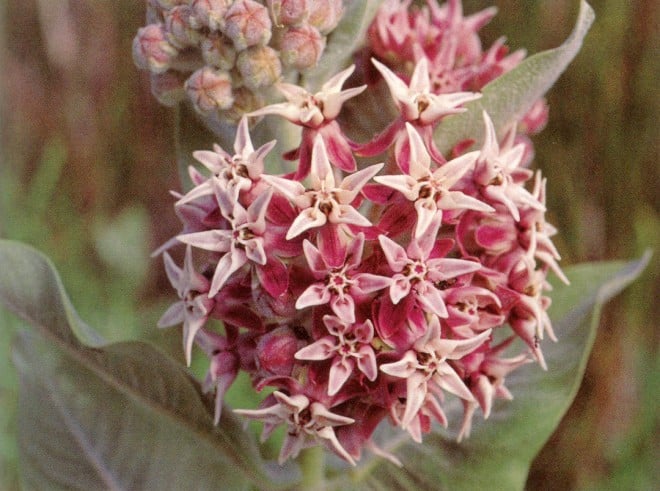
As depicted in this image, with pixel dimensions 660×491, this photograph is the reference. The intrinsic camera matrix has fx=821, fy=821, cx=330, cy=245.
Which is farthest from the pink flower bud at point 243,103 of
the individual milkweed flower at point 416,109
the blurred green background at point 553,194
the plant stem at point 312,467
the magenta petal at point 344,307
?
the blurred green background at point 553,194

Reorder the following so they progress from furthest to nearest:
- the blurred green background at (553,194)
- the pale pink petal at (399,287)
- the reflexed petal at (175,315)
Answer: the blurred green background at (553,194) → the reflexed petal at (175,315) → the pale pink petal at (399,287)

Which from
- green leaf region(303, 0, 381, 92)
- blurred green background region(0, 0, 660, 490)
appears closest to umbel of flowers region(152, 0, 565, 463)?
green leaf region(303, 0, 381, 92)

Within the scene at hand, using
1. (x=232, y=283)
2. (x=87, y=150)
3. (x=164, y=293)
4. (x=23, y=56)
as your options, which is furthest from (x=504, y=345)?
(x=23, y=56)

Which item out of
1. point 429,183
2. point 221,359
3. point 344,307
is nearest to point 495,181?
point 429,183

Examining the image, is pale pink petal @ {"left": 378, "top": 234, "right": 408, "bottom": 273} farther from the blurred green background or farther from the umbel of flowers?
the blurred green background

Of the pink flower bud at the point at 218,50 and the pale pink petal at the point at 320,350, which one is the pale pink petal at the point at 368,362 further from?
the pink flower bud at the point at 218,50

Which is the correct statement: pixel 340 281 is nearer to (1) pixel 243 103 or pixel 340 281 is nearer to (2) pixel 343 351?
(2) pixel 343 351

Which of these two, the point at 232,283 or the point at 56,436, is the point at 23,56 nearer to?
the point at 56,436
